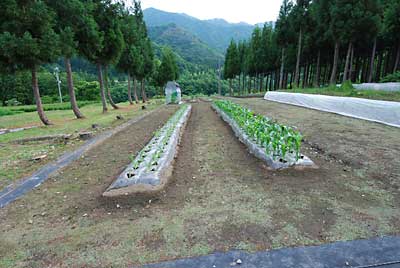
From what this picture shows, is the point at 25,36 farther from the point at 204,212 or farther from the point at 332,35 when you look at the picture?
the point at 332,35

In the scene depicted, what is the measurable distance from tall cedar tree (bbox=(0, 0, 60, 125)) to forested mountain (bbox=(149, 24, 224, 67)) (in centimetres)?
7096

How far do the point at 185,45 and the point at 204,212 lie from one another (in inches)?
3555

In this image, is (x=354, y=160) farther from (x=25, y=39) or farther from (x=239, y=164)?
(x=25, y=39)

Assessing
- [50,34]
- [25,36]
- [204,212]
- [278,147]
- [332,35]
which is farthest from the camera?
[332,35]

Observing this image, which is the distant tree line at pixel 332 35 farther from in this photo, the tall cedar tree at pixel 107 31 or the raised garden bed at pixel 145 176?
the raised garden bed at pixel 145 176

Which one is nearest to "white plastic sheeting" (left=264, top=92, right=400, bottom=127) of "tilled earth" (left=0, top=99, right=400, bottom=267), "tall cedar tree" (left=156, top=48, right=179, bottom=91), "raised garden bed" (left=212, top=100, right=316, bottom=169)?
"tilled earth" (left=0, top=99, right=400, bottom=267)

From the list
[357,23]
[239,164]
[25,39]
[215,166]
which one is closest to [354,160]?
[239,164]

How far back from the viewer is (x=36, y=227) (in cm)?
216

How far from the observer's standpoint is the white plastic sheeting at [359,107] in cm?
581

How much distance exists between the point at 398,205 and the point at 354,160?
140 centimetres

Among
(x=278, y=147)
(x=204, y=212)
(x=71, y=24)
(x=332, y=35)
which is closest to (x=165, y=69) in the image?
(x=332, y=35)

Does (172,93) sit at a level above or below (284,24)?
→ below

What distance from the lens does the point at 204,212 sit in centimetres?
229

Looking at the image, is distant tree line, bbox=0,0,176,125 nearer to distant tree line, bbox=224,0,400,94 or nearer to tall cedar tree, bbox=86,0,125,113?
tall cedar tree, bbox=86,0,125,113
